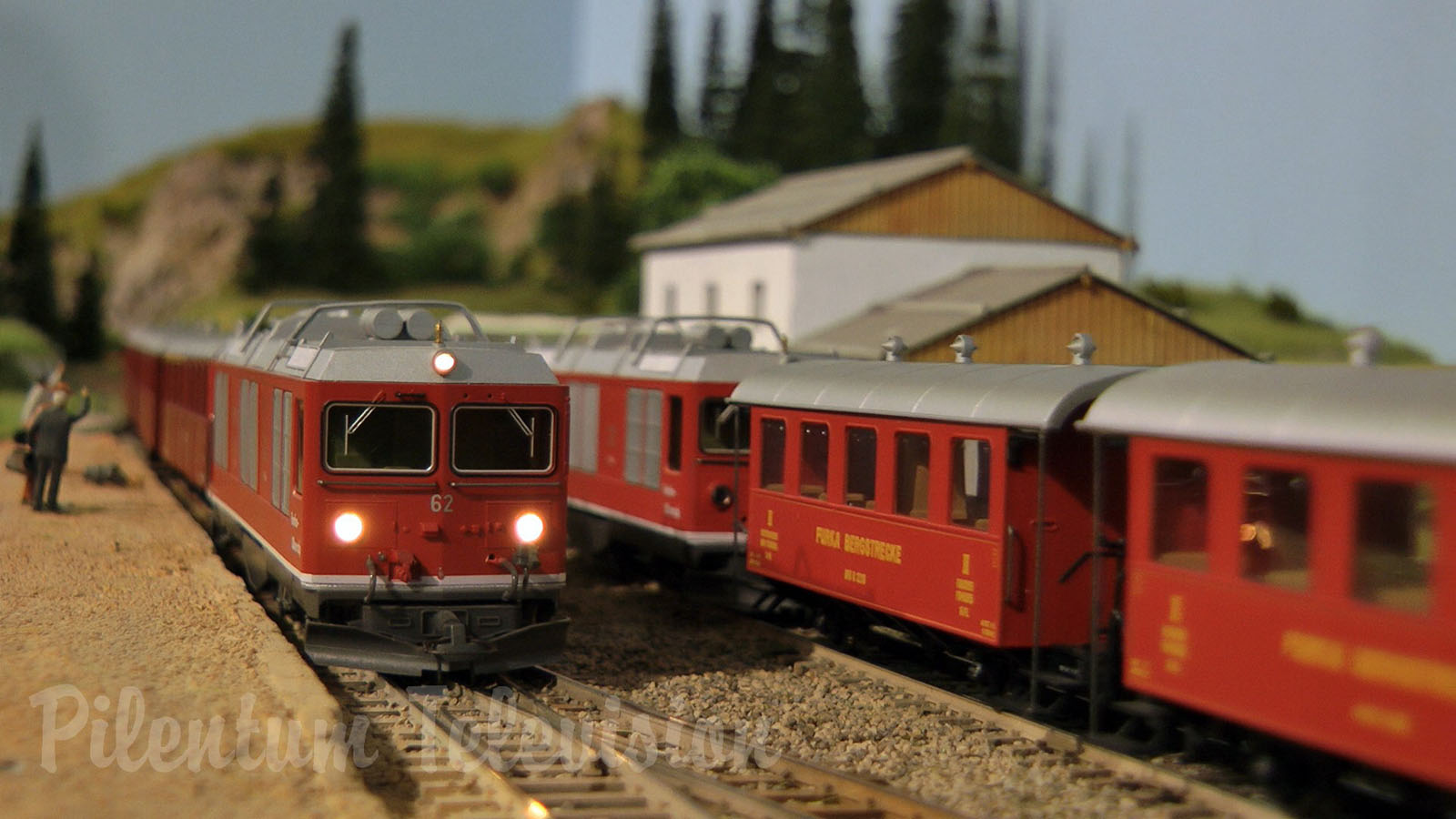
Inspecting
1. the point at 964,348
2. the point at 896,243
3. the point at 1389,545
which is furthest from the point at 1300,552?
the point at 896,243

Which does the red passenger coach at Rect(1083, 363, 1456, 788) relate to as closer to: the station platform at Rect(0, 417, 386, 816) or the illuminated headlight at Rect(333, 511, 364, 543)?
the station platform at Rect(0, 417, 386, 816)

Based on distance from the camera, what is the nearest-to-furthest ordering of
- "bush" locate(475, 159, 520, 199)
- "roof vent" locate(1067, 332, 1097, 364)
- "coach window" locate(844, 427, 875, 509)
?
1. "roof vent" locate(1067, 332, 1097, 364)
2. "coach window" locate(844, 427, 875, 509)
3. "bush" locate(475, 159, 520, 199)

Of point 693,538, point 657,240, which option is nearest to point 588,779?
point 693,538

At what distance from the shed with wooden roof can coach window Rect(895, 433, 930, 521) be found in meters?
14.6

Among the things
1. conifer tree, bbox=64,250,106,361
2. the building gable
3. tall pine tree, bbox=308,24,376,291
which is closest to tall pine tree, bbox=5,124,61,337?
conifer tree, bbox=64,250,106,361

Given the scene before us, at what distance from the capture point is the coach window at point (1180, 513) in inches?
367

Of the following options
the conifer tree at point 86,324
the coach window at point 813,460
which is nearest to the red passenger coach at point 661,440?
the coach window at point 813,460

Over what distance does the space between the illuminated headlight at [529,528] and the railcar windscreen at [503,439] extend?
39cm

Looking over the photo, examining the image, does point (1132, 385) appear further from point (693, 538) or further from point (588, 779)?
point (693, 538)

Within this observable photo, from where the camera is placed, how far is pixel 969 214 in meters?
38.0

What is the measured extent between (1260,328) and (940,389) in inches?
1823

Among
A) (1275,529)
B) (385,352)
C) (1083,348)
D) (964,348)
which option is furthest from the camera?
(964,348)

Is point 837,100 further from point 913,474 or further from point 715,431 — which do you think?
point 913,474

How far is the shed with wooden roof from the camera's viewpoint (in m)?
28.7
